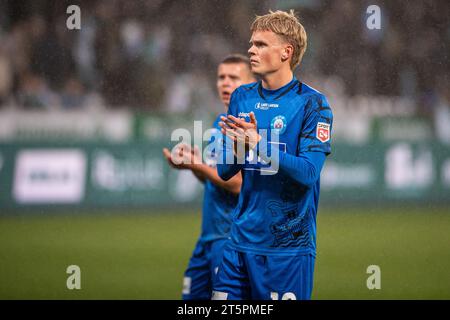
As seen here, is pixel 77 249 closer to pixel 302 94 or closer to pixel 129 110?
pixel 129 110

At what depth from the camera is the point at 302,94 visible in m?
4.03

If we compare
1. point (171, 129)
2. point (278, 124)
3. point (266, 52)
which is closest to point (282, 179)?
point (278, 124)

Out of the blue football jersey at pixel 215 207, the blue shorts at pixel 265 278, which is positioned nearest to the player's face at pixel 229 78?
the blue football jersey at pixel 215 207

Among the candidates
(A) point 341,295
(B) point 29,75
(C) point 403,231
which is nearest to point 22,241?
(B) point 29,75

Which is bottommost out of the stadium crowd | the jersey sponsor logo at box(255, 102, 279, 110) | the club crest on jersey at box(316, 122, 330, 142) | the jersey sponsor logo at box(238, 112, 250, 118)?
the club crest on jersey at box(316, 122, 330, 142)

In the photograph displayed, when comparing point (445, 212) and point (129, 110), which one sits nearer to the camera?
point (129, 110)

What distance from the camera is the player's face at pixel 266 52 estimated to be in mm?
4059

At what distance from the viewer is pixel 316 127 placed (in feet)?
12.8

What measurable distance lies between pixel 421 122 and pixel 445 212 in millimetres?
1529

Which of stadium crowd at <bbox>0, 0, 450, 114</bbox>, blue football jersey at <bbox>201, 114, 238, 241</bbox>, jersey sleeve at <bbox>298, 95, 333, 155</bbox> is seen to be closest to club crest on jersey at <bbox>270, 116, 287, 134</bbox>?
jersey sleeve at <bbox>298, 95, 333, 155</bbox>

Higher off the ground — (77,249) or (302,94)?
(302,94)

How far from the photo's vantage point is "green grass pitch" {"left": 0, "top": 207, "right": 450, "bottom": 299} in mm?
7059

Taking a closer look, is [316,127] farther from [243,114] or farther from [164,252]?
[164,252]

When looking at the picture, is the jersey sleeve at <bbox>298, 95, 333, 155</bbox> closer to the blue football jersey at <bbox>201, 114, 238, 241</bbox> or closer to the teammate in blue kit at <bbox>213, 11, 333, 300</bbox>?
the teammate in blue kit at <bbox>213, 11, 333, 300</bbox>
